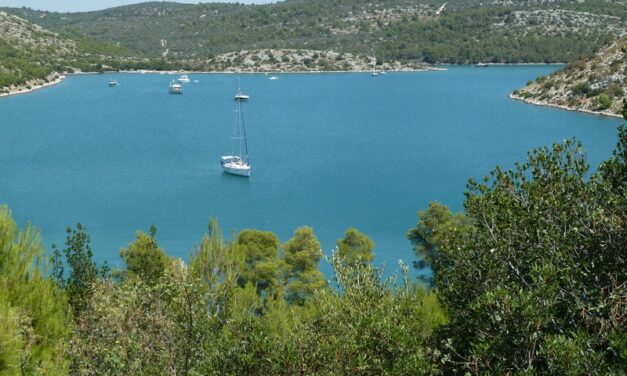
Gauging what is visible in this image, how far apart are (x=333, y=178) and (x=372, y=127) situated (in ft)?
78.7

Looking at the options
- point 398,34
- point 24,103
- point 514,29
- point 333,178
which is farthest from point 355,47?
point 333,178

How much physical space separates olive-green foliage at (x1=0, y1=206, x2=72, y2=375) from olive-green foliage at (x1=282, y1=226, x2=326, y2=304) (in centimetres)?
756

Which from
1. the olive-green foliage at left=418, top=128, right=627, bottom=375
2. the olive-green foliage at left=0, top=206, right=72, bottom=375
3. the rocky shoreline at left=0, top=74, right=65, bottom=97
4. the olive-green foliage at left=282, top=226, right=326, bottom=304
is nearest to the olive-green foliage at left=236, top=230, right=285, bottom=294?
the olive-green foliage at left=282, top=226, right=326, bottom=304

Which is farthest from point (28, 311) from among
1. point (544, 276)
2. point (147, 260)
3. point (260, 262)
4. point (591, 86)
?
point (591, 86)

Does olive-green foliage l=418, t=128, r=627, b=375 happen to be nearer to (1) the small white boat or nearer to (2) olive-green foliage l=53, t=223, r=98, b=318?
(2) olive-green foliage l=53, t=223, r=98, b=318

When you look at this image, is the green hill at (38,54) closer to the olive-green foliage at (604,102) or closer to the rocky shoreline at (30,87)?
the rocky shoreline at (30,87)

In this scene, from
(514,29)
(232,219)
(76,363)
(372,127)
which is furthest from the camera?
(514,29)

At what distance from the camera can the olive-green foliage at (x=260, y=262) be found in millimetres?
21391

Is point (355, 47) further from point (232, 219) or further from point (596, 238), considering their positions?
point (596, 238)

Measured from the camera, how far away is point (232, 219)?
38.3 metres

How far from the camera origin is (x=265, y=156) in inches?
2173

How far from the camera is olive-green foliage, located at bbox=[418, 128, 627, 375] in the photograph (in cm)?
704

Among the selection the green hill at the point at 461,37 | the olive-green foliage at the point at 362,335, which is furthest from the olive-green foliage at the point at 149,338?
the green hill at the point at 461,37

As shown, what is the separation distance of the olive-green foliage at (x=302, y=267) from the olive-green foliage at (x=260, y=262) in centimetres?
44
